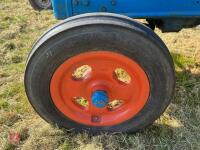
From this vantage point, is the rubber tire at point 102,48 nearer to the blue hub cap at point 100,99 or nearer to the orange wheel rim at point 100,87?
the orange wheel rim at point 100,87

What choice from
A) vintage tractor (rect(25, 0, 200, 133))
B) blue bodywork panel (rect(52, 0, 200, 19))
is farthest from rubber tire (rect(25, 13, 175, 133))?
blue bodywork panel (rect(52, 0, 200, 19))

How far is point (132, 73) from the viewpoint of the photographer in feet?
8.57

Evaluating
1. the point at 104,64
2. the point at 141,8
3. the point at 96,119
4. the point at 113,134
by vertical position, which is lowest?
the point at 113,134

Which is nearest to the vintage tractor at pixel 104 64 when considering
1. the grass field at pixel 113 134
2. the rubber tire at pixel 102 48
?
the rubber tire at pixel 102 48

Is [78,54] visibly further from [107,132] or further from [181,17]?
[181,17]

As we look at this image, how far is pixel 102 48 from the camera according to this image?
8.18ft

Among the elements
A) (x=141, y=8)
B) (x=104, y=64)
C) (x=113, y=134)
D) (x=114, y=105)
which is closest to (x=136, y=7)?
(x=141, y=8)

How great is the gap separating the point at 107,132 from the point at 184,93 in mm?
889

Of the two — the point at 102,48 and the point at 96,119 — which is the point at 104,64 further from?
the point at 96,119

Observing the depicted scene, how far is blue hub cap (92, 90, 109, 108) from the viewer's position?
265cm

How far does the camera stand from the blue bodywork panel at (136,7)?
285 centimetres

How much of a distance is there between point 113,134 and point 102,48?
26.5 inches

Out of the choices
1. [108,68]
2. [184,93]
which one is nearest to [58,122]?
[108,68]

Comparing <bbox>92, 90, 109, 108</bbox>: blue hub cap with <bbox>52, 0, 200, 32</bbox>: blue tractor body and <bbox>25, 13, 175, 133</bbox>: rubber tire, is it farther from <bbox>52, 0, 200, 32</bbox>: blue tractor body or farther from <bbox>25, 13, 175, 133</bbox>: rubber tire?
<bbox>52, 0, 200, 32</bbox>: blue tractor body
